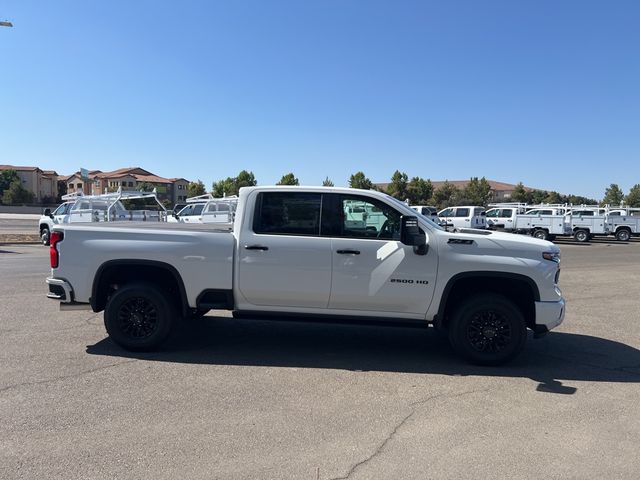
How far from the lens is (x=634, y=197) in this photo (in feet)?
339

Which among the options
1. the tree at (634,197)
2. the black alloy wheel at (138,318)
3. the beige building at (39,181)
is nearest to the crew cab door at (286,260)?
the black alloy wheel at (138,318)

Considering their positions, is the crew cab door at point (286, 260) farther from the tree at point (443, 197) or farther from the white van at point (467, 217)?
the tree at point (443, 197)

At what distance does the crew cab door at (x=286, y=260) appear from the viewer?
5.46 metres

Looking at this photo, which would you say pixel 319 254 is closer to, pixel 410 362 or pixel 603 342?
pixel 410 362

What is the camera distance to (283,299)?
5.57 meters

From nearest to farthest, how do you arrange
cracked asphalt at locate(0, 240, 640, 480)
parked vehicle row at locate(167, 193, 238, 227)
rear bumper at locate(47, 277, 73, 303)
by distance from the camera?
cracked asphalt at locate(0, 240, 640, 480), rear bumper at locate(47, 277, 73, 303), parked vehicle row at locate(167, 193, 238, 227)

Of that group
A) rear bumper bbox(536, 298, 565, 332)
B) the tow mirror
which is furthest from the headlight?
the tow mirror

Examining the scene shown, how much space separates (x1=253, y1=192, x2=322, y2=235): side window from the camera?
561 centimetres

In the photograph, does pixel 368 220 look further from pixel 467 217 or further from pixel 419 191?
pixel 419 191

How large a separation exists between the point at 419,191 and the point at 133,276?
8769 cm

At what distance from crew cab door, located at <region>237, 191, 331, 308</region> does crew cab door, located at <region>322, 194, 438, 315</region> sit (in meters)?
0.15

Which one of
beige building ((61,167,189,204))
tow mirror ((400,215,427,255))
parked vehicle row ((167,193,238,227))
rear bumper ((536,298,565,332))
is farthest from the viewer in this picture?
beige building ((61,167,189,204))

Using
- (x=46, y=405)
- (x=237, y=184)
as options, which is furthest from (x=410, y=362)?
(x=237, y=184)

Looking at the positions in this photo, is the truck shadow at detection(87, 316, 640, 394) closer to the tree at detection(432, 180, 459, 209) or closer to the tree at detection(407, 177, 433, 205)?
the tree at detection(407, 177, 433, 205)
